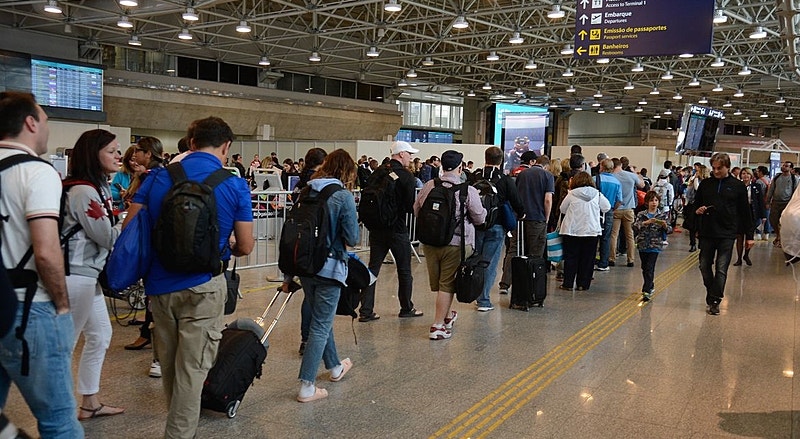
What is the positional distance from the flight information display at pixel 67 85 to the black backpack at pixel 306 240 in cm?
1832

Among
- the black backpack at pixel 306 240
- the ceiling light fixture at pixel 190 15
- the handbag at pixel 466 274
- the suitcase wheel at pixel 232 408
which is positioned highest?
the ceiling light fixture at pixel 190 15

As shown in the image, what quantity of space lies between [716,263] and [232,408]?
20.0 feet

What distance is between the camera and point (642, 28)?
38.3 ft

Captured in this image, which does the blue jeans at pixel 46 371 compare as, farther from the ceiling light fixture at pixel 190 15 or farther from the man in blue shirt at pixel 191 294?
the ceiling light fixture at pixel 190 15

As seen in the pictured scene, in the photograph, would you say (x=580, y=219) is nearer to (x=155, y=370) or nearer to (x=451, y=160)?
(x=451, y=160)

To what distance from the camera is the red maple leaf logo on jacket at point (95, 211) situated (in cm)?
357

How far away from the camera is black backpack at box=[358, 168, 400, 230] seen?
258 inches

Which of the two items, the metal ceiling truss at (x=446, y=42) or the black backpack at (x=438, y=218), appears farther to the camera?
the metal ceiling truss at (x=446, y=42)

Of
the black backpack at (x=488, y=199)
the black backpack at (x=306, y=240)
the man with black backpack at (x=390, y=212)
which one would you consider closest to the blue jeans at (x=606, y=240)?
the black backpack at (x=488, y=199)

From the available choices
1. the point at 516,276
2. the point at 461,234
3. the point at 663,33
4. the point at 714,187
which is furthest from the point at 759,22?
the point at 461,234

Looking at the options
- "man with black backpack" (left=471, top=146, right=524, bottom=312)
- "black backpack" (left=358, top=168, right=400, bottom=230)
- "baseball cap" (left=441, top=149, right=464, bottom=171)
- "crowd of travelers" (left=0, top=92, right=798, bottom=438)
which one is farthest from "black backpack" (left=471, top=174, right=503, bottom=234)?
"black backpack" (left=358, top=168, right=400, bottom=230)

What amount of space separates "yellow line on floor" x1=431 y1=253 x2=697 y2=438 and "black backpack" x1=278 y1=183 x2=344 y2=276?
1.30 meters

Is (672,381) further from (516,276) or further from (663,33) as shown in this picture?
(663,33)

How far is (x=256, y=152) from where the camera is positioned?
88.6ft
